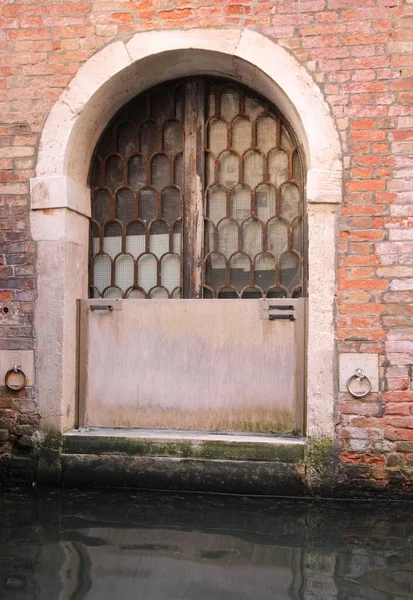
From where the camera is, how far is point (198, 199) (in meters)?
4.88

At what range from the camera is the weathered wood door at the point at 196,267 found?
183 inches

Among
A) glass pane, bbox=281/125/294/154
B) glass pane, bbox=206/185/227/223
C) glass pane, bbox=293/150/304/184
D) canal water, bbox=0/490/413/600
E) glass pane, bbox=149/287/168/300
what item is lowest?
canal water, bbox=0/490/413/600

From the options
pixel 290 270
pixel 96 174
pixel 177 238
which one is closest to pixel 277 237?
pixel 290 270

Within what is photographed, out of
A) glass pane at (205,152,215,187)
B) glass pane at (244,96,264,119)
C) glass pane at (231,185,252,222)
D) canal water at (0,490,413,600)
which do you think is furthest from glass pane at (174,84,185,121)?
canal water at (0,490,413,600)

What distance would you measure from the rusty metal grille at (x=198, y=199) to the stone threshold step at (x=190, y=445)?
97cm

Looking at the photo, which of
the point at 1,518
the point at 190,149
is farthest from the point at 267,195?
the point at 1,518

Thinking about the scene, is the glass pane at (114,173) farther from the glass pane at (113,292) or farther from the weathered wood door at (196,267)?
the glass pane at (113,292)

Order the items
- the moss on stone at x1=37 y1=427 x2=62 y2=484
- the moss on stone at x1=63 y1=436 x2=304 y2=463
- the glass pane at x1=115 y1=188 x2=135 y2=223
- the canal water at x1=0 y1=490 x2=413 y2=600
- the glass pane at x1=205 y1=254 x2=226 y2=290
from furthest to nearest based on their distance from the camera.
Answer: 1. the glass pane at x1=115 y1=188 x2=135 y2=223
2. the glass pane at x1=205 y1=254 x2=226 y2=290
3. the moss on stone at x1=37 y1=427 x2=62 y2=484
4. the moss on stone at x1=63 y1=436 x2=304 y2=463
5. the canal water at x1=0 y1=490 x2=413 y2=600

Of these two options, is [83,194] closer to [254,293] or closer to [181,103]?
[181,103]

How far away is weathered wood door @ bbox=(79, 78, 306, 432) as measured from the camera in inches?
183

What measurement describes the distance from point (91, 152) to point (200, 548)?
286 cm

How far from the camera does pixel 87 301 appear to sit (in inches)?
192

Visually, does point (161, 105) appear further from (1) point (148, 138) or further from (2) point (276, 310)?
(2) point (276, 310)

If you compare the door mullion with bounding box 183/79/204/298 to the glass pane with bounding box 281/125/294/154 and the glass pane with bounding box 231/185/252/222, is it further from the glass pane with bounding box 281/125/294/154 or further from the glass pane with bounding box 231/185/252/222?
the glass pane with bounding box 281/125/294/154
